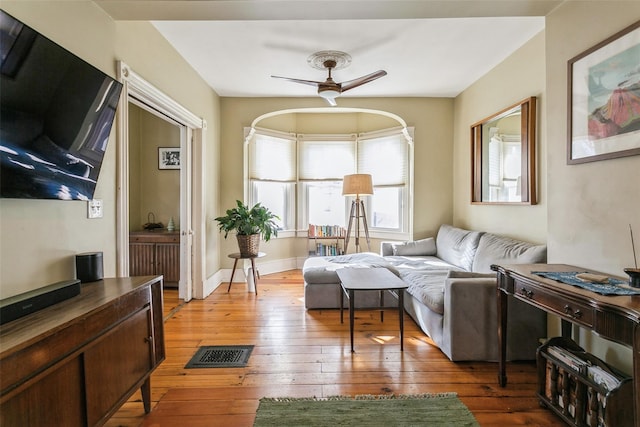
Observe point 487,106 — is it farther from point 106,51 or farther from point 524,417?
point 106,51

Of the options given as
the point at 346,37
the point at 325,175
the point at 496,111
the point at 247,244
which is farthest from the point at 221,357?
the point at 496,111

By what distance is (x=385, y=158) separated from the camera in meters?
5.38

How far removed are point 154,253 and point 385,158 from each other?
153 inches

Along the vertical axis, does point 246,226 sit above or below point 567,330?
above

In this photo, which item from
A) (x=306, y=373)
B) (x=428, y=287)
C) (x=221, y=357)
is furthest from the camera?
(x=428, y=287)

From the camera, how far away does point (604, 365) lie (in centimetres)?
164

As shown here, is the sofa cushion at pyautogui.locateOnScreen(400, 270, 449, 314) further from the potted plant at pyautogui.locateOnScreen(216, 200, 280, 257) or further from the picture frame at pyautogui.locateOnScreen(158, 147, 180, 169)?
the picture frame at pyautogui.locateOnScreen(158, 147, 180, 169)

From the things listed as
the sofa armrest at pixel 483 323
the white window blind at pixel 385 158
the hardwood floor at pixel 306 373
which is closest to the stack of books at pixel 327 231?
the white window blind at pixel 385 158

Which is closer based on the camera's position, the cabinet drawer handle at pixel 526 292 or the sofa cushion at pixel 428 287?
the cabinet drawer handle at pixel 526 292

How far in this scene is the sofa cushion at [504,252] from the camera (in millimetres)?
2596

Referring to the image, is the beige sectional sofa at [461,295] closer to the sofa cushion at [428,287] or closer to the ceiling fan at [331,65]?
the sofa cushion at [428,287]

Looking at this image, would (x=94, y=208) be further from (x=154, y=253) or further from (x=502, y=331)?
(x=502, y=331)

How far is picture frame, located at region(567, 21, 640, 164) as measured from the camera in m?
1.65

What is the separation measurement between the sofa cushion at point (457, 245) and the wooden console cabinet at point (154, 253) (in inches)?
145
